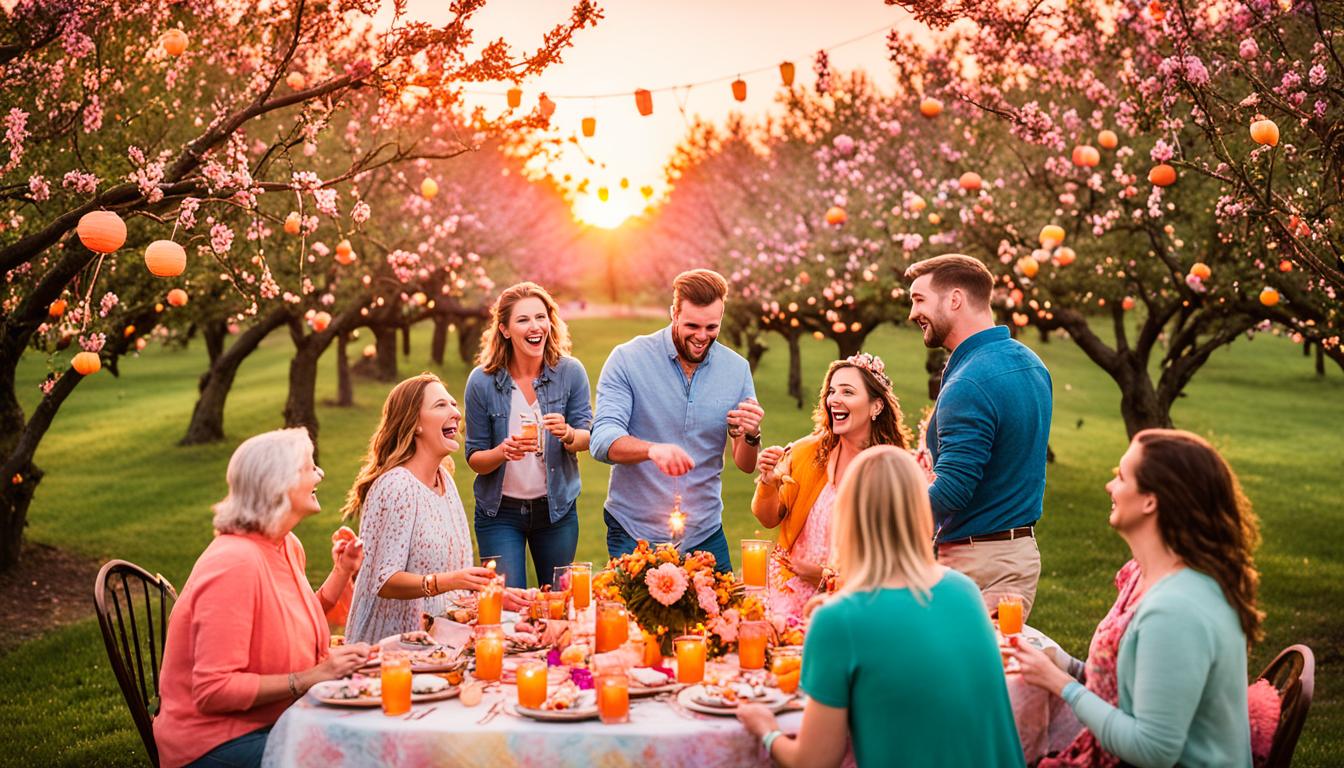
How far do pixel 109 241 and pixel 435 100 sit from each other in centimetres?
203

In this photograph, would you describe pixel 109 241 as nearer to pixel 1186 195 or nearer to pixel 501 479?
pixel 501 479

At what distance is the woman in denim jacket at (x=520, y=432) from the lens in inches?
229

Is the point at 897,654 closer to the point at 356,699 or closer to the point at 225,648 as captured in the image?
the point at 356,699

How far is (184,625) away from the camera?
3.64m

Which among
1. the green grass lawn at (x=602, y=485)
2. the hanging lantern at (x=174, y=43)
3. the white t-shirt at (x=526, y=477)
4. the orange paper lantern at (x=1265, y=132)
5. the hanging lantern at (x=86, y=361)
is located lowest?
the green grass lawn at (x=602, y=485)

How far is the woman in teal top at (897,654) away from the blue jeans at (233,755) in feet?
5.58

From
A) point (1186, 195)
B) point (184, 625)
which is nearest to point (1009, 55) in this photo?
point (1186, 195)

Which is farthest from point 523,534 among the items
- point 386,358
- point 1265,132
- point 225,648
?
point 386,358

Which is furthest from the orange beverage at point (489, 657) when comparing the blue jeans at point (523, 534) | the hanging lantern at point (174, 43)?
the hanging lantern at point (174, 43)

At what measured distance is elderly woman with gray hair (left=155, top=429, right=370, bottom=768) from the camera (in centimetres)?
360

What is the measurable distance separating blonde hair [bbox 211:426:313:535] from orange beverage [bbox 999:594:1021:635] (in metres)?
2.47

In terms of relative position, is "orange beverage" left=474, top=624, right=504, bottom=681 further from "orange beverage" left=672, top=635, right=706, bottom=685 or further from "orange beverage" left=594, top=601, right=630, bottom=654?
"orange beverage" left=672, top=635, right=706, bottom=685

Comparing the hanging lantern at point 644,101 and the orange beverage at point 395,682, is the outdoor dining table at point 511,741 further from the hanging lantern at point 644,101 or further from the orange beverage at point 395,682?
the hanging lantern at point 644,101

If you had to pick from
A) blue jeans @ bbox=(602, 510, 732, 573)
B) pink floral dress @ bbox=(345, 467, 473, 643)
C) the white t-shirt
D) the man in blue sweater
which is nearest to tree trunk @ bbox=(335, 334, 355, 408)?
the white t-shirt
